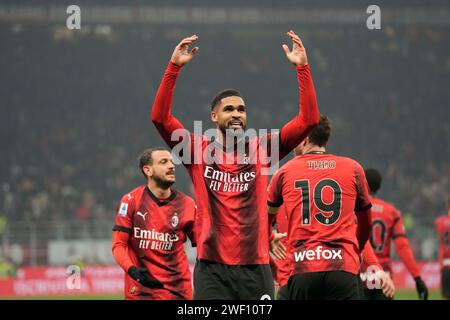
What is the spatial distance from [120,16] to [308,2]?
277 inches

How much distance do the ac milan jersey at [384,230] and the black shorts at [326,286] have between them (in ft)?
10.9

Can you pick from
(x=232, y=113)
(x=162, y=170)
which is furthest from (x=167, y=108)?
(x=162, y=170)

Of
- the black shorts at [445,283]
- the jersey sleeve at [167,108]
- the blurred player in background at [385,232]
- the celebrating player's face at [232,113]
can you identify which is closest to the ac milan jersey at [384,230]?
the blurred player in background at [385,232]

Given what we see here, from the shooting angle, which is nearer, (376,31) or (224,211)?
(224,211)

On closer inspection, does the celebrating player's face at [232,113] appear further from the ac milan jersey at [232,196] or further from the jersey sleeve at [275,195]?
the jersey sleeve at [275,195]

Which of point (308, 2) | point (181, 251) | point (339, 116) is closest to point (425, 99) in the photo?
point (339, 116)

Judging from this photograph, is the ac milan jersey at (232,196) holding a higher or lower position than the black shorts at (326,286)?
higher

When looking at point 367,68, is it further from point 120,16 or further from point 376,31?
point 120,16

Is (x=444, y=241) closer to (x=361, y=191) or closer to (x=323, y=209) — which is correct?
(x=361, y=191)

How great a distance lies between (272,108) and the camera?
3412cm

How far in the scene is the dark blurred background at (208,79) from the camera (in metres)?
31.0

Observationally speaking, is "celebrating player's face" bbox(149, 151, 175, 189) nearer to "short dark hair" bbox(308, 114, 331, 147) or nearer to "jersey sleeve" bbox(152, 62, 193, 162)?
"short dark hair" bbox(308, 114, 331, 147)

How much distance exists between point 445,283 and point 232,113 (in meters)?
7.65

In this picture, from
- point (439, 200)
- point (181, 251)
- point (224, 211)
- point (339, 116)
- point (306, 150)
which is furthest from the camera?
point (339, 116)
